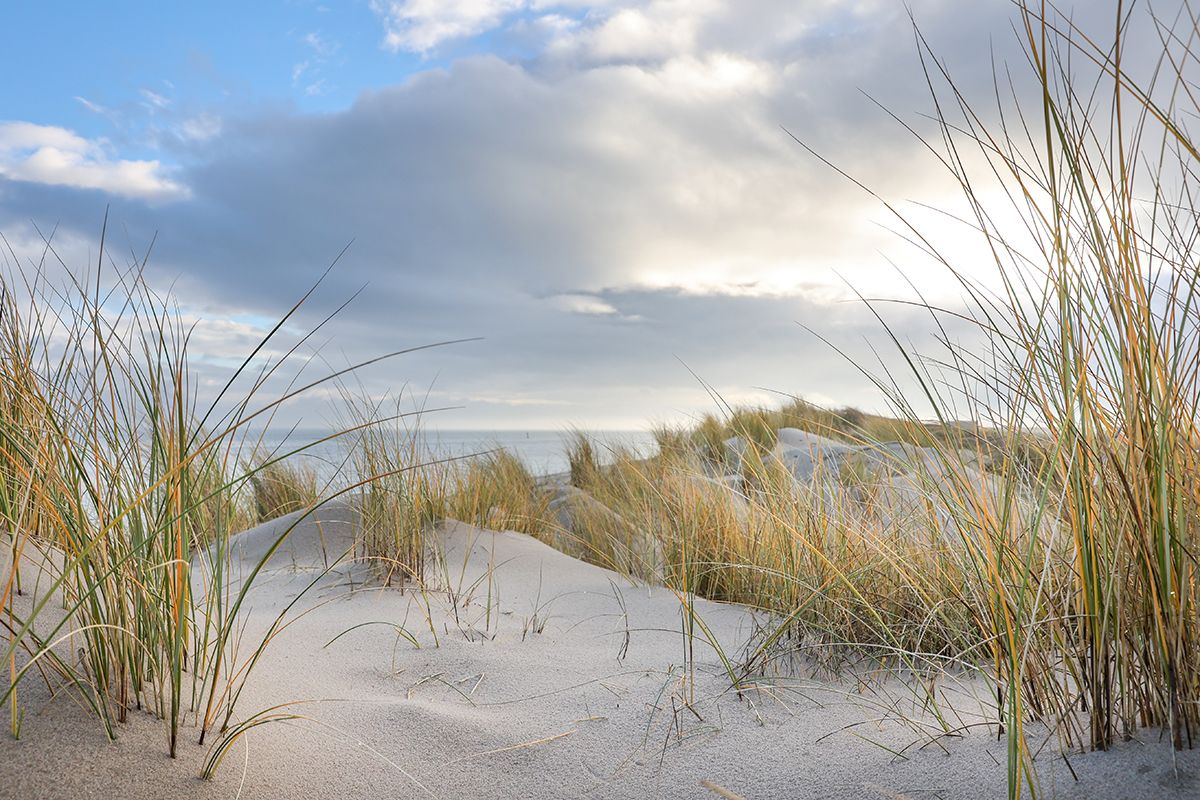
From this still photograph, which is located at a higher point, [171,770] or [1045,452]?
[1045,452]

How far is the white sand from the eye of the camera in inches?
49.5

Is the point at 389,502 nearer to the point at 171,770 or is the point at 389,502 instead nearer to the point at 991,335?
the point at 171,770

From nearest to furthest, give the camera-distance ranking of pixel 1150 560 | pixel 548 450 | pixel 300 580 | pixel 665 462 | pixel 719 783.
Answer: pixel 1150 560
pixel 719 783
pixel 300 580
pixel 665 462
pixel 548 450

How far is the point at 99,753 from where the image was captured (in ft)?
4.20

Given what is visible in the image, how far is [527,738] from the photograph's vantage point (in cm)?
169

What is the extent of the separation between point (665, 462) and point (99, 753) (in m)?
3.61

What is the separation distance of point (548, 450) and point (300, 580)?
178 inches

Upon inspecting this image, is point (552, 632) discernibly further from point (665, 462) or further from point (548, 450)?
point (548, 450)

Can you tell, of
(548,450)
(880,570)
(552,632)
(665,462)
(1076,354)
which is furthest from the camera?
(548,450)

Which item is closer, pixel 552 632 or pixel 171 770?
pixel 171 770

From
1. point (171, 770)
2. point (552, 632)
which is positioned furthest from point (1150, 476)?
point (552, 632)

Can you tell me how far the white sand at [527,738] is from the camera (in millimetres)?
1258

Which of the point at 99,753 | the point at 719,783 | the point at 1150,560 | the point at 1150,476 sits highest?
the point at 1150,476

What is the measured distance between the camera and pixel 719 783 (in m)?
1.46
